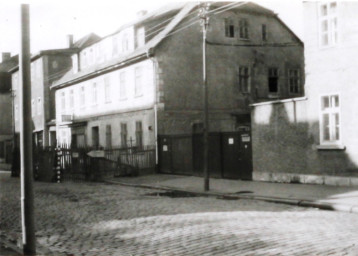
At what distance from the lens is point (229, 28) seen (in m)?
29.5

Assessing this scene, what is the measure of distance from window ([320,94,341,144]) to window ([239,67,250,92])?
42.8 ft

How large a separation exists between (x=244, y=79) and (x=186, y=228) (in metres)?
22.1

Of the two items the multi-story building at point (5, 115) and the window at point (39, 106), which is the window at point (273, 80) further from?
the multi-story building at point (5, 115)

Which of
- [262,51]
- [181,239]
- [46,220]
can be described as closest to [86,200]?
[46,220]

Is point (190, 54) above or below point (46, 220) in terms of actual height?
above

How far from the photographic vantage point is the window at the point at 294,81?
105 feet

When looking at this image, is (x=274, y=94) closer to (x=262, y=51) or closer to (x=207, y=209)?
(x=262, y=51)

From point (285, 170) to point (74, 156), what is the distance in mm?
11224

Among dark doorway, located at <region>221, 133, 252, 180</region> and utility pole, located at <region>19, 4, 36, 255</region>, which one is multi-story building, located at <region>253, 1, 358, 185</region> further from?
utility pole, located at <region>19, 4, 36, 255</region>

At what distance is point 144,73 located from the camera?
28.0m

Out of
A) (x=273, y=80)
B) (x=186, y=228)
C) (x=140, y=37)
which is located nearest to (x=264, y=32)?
(x=273, y=80)

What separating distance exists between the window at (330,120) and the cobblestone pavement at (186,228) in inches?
191

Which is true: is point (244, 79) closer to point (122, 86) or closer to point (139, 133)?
point (139, 133)

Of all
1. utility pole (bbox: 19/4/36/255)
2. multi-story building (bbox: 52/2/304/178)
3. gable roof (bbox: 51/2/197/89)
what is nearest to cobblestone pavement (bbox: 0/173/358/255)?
utility pole (bbox: 19/4/36/255)
